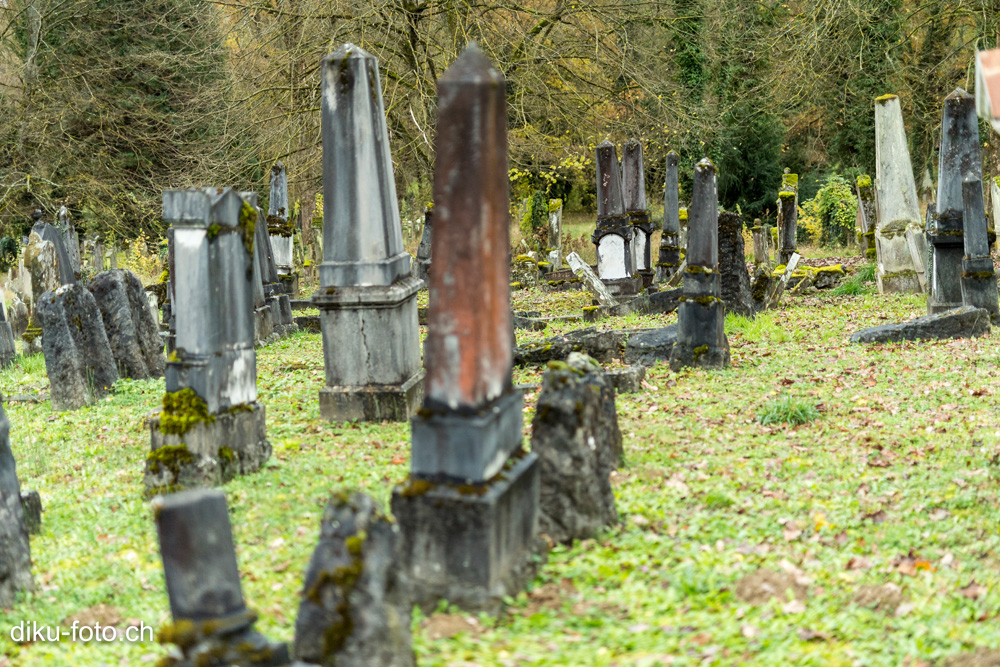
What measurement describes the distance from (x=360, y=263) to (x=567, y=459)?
3344 mm

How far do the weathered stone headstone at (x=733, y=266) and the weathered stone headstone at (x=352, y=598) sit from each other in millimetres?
8758

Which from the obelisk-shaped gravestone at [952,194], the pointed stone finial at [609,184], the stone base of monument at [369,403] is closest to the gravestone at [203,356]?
the stone base of monument at [369,403]

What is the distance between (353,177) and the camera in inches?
289

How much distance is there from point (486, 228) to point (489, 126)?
1.59 feet

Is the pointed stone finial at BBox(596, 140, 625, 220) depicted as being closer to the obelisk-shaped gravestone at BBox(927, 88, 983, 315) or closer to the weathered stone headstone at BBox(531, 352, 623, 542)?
the obelisk-shaped gravestone at BBox(927, 88, 983, 315)

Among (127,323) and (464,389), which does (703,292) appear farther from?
(127,323)

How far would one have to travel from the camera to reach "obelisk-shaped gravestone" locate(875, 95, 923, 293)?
13.6 meters

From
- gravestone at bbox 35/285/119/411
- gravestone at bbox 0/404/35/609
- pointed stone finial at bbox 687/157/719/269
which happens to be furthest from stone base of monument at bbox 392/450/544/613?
gravestone at bbox 35/285/119/411

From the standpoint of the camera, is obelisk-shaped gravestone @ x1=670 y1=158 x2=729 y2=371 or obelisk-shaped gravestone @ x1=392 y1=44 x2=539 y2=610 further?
obelisk-shaped gravestone @ x1=670 y1=158 x2=729 y2=371

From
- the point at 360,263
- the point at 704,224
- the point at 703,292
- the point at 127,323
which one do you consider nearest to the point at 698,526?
the point at 360,263

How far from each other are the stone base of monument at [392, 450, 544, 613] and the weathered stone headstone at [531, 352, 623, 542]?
0.57 m

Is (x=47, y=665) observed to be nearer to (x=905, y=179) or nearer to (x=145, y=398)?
(x=145, y=398)

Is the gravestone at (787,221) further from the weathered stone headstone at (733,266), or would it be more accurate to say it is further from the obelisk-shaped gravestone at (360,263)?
the obelisk-shaped gravestone at (360,263)

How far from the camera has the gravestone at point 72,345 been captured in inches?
350
